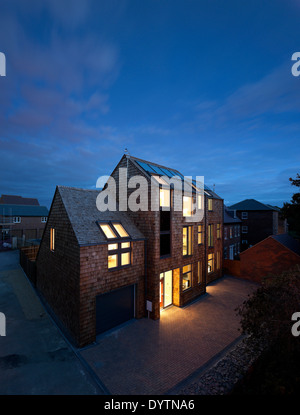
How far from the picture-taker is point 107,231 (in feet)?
39.2

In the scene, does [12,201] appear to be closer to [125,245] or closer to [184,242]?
[125,245]

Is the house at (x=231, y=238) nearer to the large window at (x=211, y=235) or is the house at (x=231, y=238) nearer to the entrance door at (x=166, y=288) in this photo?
the large window at (x=211, y=235)

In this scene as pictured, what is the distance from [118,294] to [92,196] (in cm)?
713

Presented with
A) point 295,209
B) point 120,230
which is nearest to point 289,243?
point 295,209

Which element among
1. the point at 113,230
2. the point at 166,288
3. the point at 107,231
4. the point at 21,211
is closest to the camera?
the point at 107,231

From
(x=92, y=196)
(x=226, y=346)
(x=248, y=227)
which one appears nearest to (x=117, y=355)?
(x=226, y=346)

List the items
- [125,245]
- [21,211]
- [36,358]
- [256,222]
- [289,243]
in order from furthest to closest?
[21,211], [256,222], [289,243], [125,245], [36,358]

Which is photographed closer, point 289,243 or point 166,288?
point 166,288

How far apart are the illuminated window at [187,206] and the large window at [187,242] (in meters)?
1.30

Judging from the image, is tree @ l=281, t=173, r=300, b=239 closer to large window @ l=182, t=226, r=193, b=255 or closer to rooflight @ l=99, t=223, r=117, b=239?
large window @ l=182, t=226, r=193, b=255

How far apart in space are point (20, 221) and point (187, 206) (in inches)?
1533

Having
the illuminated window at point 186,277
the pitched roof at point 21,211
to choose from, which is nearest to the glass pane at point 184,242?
the illuminated window at point 186,277

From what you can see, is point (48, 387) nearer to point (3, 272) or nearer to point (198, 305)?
point (198, 305)

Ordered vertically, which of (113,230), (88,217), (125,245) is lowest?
(125,245)
